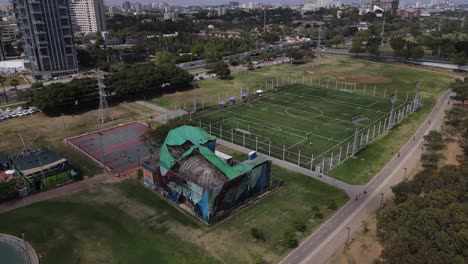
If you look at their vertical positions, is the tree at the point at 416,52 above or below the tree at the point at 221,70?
above

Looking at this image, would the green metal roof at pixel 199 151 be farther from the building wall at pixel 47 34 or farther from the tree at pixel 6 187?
the building wall at pixel 47 34

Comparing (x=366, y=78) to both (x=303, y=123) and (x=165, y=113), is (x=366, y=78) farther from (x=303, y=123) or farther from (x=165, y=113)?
(x=165, y=113)

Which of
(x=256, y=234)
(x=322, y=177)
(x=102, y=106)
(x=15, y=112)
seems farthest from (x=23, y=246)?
(x=15, y=112)

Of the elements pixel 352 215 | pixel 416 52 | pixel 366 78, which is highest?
pixel 416 52

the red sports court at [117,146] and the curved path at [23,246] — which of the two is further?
the red sports court at [117,146]

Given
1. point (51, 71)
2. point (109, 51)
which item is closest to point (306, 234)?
point (51, 71)

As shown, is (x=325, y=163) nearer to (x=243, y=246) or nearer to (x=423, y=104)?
(x=243, y=246)

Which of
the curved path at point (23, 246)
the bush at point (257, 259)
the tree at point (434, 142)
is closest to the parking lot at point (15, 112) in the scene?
the curved path at point (23, 246)
